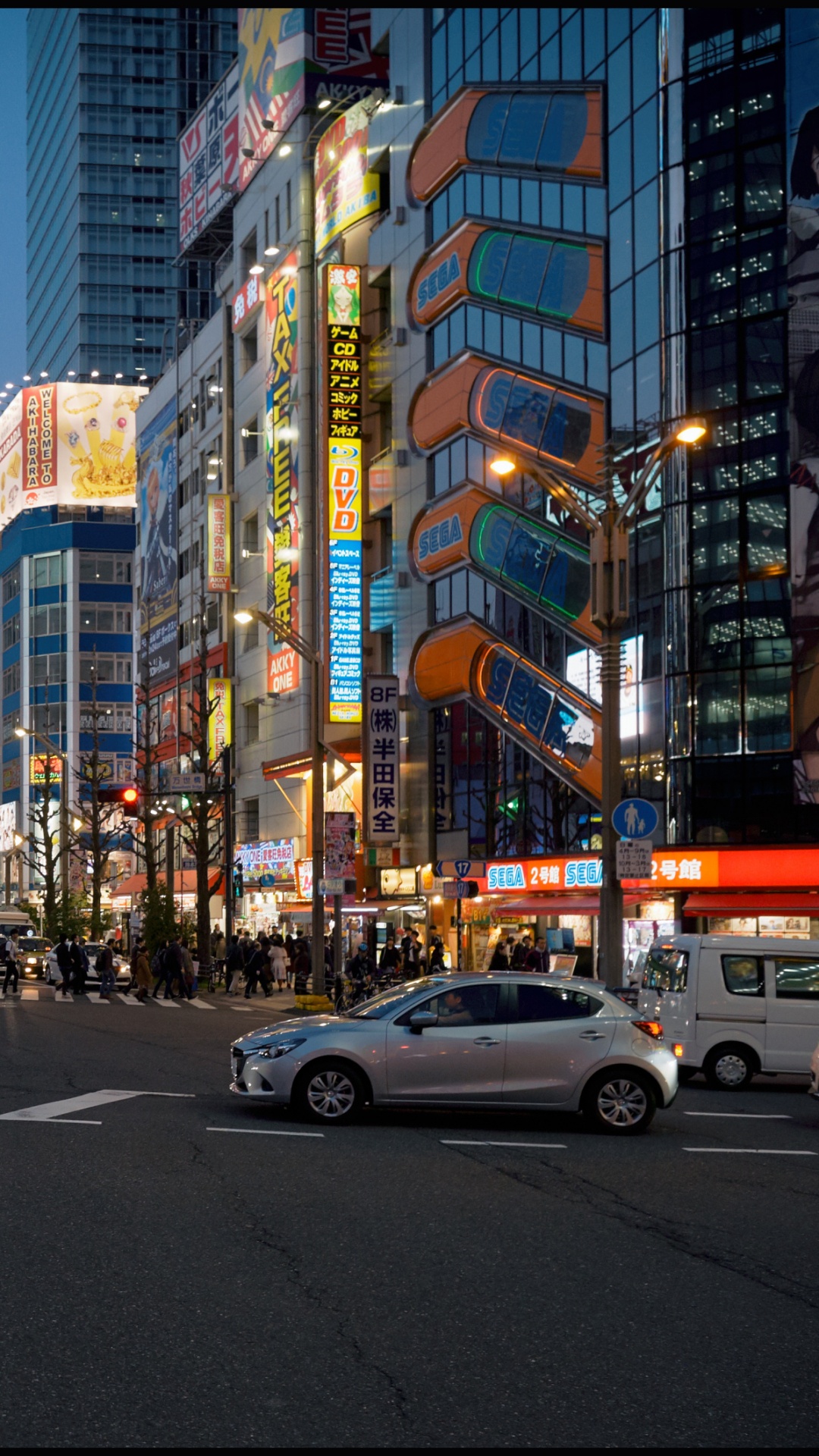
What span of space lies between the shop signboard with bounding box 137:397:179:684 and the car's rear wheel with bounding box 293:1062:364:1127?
72.3 meters

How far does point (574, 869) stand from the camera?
1604 inches

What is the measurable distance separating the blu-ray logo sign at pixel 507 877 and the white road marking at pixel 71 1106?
1051 inches

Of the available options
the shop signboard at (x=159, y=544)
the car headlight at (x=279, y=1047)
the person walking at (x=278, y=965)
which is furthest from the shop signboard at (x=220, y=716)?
the car headlight at (x=279, y=1047)

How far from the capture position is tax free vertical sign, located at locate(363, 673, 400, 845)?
167ft

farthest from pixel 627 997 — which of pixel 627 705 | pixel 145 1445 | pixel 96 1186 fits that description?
pixel 627 705

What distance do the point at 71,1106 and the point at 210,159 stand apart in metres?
73.4

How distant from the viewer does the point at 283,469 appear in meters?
63.0

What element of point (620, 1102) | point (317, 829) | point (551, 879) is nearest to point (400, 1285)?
point (620, 1102)

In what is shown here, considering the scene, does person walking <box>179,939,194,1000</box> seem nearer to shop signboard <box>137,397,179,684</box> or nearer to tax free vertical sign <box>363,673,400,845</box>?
tax free vertical sign <box>363,673,400,845</box>

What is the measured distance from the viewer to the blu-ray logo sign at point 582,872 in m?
39.4

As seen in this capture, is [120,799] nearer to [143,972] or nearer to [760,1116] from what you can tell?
[143,972]

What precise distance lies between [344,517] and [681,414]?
66.5 ft

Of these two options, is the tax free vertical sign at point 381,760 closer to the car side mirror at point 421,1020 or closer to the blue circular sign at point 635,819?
the blue circular sign at point 635,819

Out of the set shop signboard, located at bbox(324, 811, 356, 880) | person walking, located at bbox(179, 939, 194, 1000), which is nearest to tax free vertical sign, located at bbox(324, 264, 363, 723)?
person walking, located at bbox(179, 939, 194, 1000)
